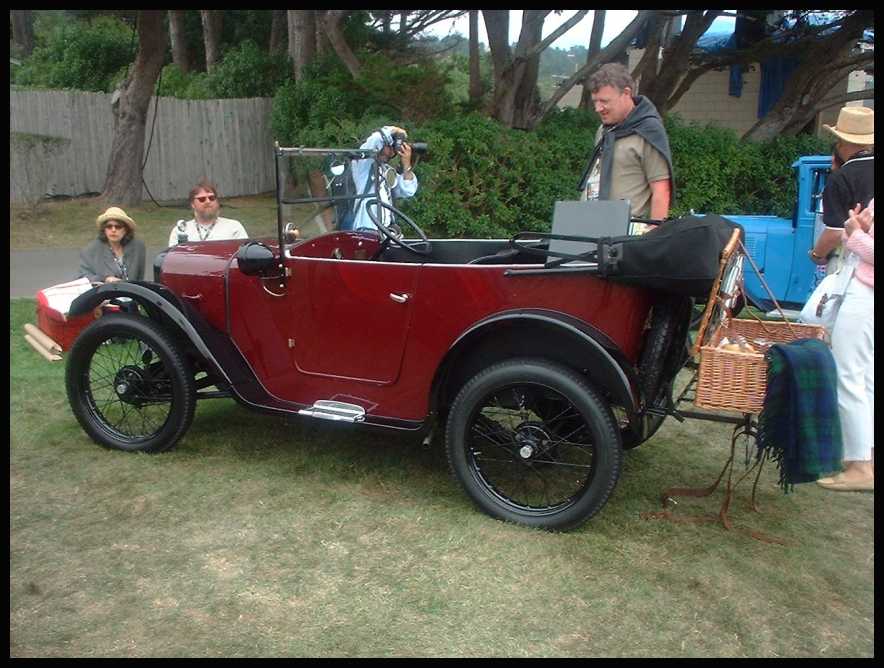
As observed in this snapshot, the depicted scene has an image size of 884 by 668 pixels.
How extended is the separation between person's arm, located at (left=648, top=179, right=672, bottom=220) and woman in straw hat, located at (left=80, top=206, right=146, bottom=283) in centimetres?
375

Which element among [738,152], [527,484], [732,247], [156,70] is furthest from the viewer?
[156,70]

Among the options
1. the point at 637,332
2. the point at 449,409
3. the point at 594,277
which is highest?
the point at 594,277

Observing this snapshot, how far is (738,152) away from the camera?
34.1 feet

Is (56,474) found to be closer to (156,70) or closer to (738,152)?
(738,152)

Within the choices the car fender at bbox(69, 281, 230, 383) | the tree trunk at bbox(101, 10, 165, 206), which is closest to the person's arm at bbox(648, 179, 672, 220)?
the car fender at bbox(69, 281, 230, 383)

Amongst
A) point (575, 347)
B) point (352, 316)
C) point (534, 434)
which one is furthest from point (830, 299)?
point (352, 316)

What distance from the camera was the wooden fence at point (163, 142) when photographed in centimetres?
1588

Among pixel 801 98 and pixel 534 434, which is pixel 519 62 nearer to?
pixel 801 98

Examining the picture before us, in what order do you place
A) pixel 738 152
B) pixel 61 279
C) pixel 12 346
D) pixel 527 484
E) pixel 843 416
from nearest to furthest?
pixel 843 416
pixel 527 484
pixel 12 346
pixel 61 279
pixel 738 152

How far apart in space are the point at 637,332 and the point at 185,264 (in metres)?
2.31

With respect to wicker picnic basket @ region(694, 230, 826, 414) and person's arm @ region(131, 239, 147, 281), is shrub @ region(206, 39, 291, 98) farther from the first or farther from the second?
wicker picnic basket @ region(694, 230, 826, 414)

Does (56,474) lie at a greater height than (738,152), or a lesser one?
lesser

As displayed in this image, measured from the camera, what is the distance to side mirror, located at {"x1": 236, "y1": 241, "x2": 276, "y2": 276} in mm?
3816
